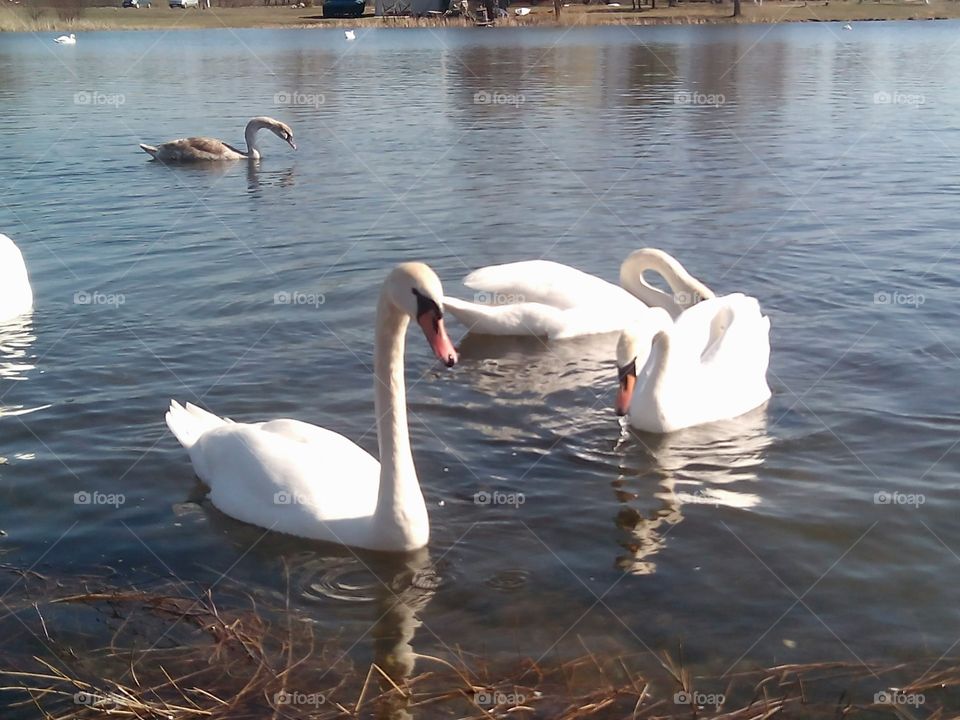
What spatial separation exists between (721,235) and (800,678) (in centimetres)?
886

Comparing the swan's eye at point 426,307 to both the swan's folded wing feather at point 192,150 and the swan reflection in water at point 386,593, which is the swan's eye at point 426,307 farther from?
the swan's folded wing feather at point 192,150

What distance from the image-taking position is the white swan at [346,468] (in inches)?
227

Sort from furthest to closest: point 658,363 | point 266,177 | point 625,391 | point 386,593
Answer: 1. point 266,177
2. point 658,363
3. point 625,391
4. point 386,593

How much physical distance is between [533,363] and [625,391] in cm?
198

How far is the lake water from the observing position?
595cm

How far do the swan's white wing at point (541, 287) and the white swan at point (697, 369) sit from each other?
126 centimetres

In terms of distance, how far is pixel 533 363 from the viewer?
9.65 metres

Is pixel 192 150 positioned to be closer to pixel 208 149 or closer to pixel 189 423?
pixel 208 149

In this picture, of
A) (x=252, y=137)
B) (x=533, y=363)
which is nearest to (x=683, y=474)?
(x=533, y=363)

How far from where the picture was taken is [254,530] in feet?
21.5

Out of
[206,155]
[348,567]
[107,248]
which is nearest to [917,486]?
[348,567]

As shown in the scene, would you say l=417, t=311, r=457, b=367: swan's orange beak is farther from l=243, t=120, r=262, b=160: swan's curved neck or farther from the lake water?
l=243, t=120, r=262, b=160: swan's curved neck

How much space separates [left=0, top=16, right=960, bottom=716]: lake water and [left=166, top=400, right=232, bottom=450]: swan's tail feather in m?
0.30

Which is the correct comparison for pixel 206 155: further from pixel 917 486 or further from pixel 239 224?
pixel 917 486
